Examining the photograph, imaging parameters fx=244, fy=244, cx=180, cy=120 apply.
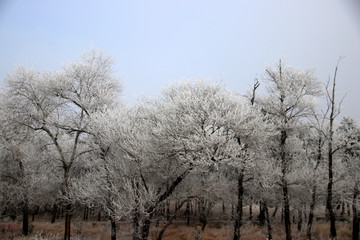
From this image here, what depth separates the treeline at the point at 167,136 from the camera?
1100cm

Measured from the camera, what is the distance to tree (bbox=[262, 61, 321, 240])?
13.3 meters

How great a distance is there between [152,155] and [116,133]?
2.13m

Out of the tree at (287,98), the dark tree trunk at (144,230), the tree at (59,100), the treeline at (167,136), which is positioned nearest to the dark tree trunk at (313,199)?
the treeline at (167,136)

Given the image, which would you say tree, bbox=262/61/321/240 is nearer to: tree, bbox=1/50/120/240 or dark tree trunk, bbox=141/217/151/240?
dark tree trunk, bbox=141/217/151/240

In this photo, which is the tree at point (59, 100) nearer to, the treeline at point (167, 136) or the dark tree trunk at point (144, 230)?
the treeline at point (167, 136)

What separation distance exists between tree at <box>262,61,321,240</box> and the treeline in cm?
6

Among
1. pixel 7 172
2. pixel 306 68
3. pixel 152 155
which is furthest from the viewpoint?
pixel 7 172

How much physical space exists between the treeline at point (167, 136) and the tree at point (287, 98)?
59 millimetres

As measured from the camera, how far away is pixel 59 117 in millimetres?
Result: 14047

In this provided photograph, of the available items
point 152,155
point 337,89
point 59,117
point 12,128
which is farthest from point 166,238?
point 337,89

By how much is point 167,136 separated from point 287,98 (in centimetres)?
705

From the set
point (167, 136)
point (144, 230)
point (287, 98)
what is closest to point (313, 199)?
point (287, 98)

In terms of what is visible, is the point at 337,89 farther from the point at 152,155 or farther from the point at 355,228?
the point at 152,155

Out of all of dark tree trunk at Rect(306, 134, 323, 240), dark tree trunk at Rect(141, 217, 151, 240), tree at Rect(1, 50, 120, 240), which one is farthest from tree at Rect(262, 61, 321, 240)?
tree at Rect(1, 50, 120, 240)
